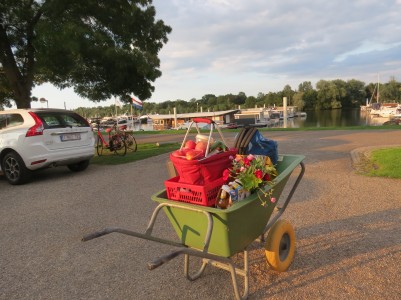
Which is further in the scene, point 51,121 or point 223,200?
point 51,121

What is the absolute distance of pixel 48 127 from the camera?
690cm

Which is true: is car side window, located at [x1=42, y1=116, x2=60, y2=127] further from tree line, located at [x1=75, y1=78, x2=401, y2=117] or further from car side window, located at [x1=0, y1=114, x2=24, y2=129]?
tree line, located at [x1=75, y1=78, x2=401, y2=117]

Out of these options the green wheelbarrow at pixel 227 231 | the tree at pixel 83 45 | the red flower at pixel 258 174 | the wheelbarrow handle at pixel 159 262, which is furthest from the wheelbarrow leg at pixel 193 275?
the tree at pixel 83 45

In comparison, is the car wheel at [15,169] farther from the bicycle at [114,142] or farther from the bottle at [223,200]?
the bottle at [223,200]

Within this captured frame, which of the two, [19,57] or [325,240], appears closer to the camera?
[325,240]

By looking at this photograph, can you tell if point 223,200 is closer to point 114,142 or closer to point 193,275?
point 193,275

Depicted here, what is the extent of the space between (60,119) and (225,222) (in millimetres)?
6287

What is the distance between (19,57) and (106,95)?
345 centimetres

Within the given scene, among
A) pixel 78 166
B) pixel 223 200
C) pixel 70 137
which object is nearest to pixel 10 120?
pixel 70 137

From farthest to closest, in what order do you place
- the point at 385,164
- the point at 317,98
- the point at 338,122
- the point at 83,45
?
1. the point at 317,98
2. the point at 338,122
3. the point at 83,45
4. the point at 385,164

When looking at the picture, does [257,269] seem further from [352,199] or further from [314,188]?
[314,188]

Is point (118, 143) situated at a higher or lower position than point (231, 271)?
higher

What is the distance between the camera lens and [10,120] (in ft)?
23.4

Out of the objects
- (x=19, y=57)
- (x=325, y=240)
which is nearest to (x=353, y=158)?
(x=325, y=240)
